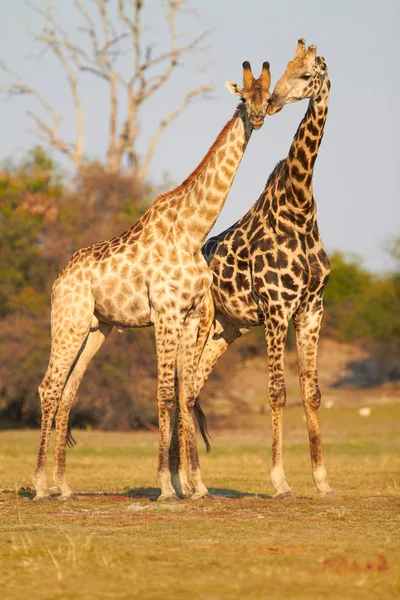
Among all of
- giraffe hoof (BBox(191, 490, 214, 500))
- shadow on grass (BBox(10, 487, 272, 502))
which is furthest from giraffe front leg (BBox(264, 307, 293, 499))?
giraffe hoof (BBox(191, 490, 214, 500))

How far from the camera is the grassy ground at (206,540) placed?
20.0 ft

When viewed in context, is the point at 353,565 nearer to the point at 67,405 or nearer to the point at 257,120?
the point at 257,120

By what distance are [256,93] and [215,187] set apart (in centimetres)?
109

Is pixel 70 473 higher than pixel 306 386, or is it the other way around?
pixel 306 386

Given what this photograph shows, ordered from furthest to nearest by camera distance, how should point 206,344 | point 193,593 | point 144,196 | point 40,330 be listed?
1. point 144,196
2. point 40,330
3. point 206,344
4. point 193,593

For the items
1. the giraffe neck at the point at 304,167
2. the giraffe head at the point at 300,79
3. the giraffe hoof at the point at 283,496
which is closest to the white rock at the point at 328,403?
the giraffe neck at the point at 304,167

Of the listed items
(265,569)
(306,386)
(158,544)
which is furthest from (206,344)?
(265,569)

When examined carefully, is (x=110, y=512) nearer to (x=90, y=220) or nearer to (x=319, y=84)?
(x=319, y=84)

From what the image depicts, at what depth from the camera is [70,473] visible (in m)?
15.3

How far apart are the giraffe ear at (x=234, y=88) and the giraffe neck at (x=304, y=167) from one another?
810mm

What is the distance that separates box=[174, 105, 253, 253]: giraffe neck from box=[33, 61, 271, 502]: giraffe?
0.01 metres

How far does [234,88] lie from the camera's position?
34.2 feet

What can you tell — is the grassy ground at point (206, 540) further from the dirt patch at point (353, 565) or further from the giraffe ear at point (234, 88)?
the giraffe ear at point (234, 88)

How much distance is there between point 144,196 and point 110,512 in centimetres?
2214
